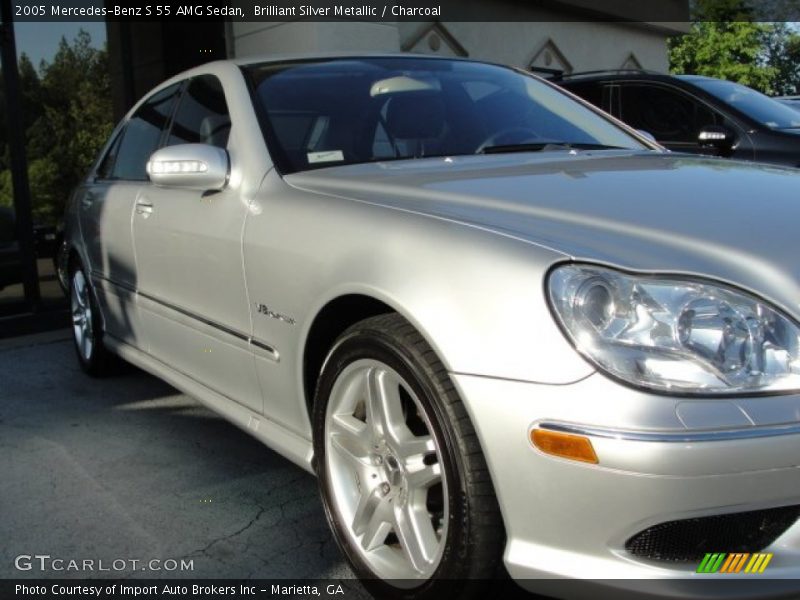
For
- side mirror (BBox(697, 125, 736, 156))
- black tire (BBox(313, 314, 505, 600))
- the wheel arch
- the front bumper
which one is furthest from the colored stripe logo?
side mirror (BBox(697, 125, 736, 156))

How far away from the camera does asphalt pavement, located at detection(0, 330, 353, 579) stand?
108 inches

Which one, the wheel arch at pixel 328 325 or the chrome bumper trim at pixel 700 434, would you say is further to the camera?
the wheel arch at pixel 328 325

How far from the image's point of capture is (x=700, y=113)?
22.1 ft

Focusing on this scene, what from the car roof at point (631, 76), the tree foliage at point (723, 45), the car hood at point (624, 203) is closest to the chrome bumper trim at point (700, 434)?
the car hood at point (624, 203)

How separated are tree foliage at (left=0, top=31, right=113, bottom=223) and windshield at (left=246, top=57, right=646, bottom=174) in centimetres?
387

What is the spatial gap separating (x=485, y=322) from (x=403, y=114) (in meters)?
1.56

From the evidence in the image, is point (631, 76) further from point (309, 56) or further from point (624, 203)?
point (624, 203)

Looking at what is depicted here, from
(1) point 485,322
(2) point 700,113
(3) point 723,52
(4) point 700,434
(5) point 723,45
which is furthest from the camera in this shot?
(3) point 723,52

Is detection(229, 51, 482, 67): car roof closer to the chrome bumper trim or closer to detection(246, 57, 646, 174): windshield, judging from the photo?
detection(246, 57, 646, 174): windshield

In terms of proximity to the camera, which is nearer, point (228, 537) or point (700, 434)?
point (700, 434)

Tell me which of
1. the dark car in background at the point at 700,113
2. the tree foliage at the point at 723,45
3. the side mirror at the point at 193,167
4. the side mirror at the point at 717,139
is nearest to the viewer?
the side mirror at the point at 193,167

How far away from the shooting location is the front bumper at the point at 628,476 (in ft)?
5.78

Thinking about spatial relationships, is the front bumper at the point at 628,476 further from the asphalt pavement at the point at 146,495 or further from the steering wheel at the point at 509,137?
the steering wheel at the point at 509,137

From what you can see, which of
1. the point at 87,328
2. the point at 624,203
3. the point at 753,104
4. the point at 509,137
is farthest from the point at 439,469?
the point at 753,104
